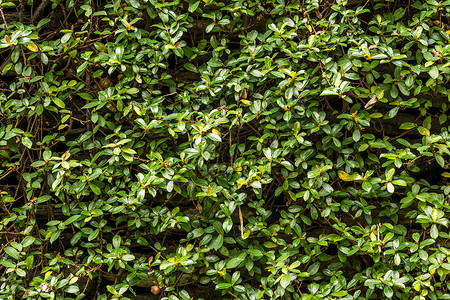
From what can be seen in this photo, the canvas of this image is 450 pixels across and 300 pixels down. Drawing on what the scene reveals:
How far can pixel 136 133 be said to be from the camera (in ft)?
6.66

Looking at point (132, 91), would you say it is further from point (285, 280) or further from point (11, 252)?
point (285, 280)

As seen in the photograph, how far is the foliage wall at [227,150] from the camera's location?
1939 millimetres

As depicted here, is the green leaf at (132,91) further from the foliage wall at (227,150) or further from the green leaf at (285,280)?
the green leaf at (285,280)

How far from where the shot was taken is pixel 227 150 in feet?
7.17

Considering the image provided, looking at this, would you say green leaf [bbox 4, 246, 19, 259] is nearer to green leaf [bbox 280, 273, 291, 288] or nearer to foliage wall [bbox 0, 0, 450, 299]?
foliage wall [bbox 0, 0, 450, 299]

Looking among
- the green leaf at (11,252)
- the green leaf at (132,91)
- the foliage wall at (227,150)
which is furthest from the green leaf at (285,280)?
the green leaf at (11,252)

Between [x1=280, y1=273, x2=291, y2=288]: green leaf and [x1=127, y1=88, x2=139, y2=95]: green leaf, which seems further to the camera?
[x1=127, y1=88, x2=139, y2=95]: green leaf

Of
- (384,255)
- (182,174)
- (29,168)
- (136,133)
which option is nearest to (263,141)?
(182,174)

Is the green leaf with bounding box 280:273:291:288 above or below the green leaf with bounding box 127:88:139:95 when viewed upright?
below

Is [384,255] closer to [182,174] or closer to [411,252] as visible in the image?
[411,252]

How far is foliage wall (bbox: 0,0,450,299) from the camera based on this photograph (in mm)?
1939

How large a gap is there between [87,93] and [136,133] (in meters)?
0.37

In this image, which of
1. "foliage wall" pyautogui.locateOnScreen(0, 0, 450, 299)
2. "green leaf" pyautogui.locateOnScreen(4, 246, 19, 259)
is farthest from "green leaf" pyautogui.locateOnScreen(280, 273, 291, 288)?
"green leaf" pyautogui.locateOnScreen(4, 246, 19, 259)

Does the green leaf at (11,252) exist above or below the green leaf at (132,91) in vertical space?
below
